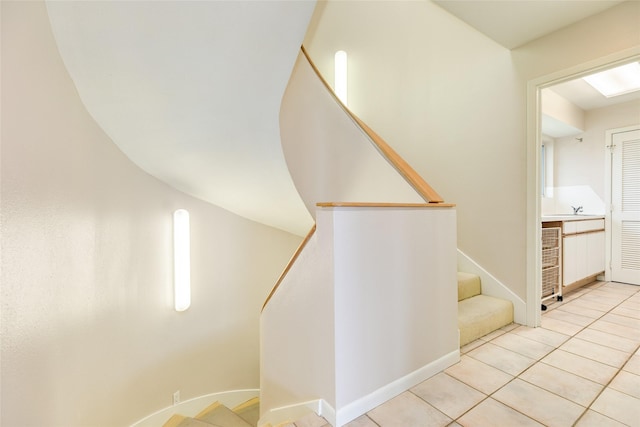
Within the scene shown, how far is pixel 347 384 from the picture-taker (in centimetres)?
139

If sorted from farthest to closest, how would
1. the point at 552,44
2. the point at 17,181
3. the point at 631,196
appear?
1. the point at 631,196
2. the point at 552,44
3. the point at 17,181

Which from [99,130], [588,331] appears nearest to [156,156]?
[99,130]

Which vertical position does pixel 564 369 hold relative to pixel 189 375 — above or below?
above

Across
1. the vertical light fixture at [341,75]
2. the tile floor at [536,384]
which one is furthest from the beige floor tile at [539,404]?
the vertical light fixture at [341,75]

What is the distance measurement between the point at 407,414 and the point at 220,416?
2.60 meters

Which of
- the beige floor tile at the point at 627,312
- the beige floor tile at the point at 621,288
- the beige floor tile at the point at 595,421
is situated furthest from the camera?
the beige floor tile at the point at 621,288

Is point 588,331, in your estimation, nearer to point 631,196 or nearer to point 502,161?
point 502,161

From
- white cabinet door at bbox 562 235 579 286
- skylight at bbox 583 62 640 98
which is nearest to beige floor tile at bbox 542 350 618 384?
white cabinet door at bbox 562 235 579 286

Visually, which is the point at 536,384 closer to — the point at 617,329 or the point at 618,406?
the point at 618,406

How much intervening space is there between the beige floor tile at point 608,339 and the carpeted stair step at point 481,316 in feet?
1.59

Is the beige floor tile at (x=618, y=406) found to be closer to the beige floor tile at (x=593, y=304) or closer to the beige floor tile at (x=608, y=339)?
the beige floor tile at (x=608, y=339)

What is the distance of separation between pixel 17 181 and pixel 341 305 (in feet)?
6.81

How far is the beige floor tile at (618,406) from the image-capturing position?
4.33 ft

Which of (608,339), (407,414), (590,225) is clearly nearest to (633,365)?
(608,339)
